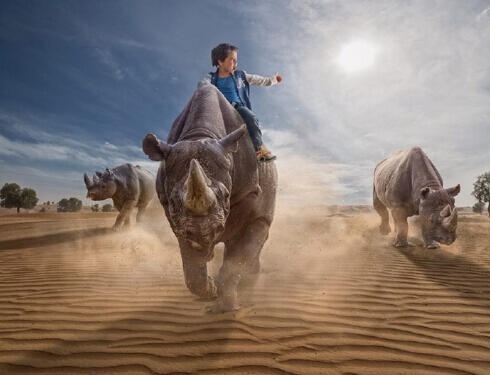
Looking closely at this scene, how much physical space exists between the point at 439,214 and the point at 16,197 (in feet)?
153

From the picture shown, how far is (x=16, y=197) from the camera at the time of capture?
125 feet

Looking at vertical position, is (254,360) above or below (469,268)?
below

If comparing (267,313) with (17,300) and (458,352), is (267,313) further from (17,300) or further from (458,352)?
(17,300)

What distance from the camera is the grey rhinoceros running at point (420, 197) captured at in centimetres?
691

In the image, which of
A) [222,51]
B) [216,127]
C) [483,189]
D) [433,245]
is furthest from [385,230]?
[483,189]

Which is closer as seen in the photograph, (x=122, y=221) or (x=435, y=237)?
(x=435, y=237)

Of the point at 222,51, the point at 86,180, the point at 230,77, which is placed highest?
the point at 222,51

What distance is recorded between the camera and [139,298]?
13.0ft

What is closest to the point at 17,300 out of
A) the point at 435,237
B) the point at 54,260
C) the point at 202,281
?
the point at 54,260

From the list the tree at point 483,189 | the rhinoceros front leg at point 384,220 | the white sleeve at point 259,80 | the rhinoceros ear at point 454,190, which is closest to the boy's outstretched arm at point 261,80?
the white sleeve at point 259,80

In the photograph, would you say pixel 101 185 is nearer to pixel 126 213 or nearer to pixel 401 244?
pixel 126 213

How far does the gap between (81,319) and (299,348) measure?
249 centimetres

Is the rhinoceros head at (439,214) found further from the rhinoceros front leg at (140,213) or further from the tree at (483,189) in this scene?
the tree at (483,189)

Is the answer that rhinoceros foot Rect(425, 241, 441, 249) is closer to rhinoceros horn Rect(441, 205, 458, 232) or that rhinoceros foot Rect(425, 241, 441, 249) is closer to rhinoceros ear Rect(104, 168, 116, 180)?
rhinoceros horn Rect(441, 205, 458, 232)
